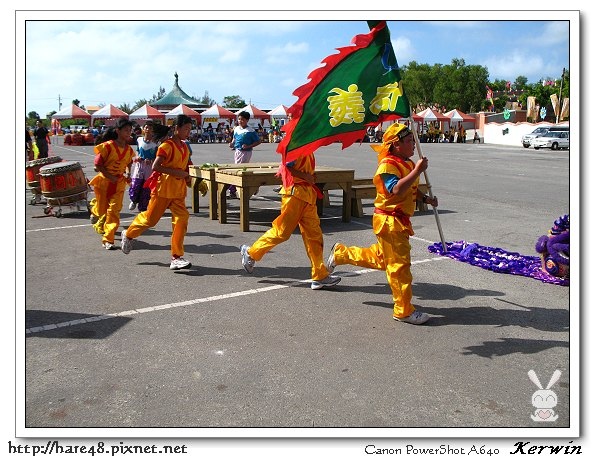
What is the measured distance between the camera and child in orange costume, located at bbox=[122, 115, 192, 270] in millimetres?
7004

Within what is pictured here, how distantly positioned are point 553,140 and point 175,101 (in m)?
33.3

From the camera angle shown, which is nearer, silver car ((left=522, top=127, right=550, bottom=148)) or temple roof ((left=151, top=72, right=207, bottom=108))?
silver car ((left=522, top=127, right=550, bottom=148))

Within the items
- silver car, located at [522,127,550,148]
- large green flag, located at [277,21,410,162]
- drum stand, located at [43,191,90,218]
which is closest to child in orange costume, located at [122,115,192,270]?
large green flag, located at [277,21,410,162]

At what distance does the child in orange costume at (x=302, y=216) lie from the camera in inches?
241

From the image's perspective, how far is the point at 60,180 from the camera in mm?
11188

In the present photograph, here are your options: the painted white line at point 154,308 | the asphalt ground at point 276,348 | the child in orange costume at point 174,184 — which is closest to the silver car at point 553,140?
the asphalt ground at point 276,348

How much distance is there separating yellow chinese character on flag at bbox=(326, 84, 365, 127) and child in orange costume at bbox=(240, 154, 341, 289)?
32.4 inches

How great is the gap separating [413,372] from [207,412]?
1476mm

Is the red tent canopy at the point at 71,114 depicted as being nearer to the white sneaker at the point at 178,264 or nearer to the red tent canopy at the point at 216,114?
the red tent canopy at the point at 216,114

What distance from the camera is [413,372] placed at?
430 cm

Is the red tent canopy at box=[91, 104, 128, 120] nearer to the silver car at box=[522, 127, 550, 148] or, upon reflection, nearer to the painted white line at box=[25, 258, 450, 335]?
the silver car at box=[522, 127, 550, 148]

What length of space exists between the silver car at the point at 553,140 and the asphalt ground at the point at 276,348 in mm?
33232

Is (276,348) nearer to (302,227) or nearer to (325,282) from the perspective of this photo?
(325,282)
